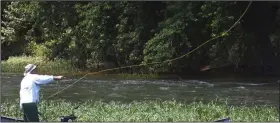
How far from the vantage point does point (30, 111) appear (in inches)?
455

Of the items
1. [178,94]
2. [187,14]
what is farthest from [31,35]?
[178,94]

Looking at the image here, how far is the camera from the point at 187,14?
3450 centimetres

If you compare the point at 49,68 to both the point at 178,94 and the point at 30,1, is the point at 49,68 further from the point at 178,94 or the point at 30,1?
the point at 178,94

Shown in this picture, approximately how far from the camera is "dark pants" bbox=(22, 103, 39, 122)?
11.5 meters

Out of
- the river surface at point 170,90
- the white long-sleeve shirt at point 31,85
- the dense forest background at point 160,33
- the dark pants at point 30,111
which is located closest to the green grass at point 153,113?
the dark pants at point 30,111

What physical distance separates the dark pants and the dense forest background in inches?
885

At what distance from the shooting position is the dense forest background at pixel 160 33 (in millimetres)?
34719

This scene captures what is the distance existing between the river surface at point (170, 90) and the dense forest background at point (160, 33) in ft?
8.93

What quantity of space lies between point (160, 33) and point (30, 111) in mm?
24816

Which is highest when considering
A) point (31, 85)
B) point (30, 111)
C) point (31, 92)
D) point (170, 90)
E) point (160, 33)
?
point (160, 33)

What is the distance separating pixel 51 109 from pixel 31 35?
3486cm

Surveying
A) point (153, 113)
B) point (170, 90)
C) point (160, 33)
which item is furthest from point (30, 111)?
point (160, 33)

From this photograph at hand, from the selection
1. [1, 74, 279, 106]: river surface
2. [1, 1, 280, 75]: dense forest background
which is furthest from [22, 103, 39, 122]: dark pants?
[1, 1, 280, 75]: dense forest background

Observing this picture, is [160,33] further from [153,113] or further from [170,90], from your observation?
[153,113]
